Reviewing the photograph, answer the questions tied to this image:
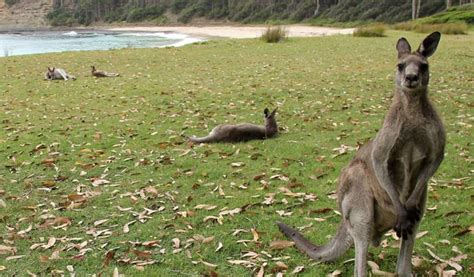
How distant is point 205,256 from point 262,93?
687 cm

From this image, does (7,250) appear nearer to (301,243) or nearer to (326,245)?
(301,243)

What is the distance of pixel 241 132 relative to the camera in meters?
7.21

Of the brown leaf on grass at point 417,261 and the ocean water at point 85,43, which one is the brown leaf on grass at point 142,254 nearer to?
the brown leaf on grass at point 417,261

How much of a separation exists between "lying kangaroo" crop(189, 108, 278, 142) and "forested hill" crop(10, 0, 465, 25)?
38177 mm

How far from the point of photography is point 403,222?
3006mm

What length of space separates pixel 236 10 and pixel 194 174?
203ft

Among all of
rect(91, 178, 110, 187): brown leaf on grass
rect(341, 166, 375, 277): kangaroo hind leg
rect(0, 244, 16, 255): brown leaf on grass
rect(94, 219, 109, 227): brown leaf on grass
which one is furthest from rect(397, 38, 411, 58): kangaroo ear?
rect(91, 178, 110, 187): brown leaf on grass

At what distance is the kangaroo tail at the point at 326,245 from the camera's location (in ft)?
11.3

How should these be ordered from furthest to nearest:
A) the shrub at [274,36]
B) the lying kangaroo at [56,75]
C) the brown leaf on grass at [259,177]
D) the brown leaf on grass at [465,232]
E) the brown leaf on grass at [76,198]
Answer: the shrub at [274,36], the lying kangaroo at [56,75], the brown leaf on grass at [259,177], the brown leaf on grass at [76,198], the brown leaf on grass at [465,232]

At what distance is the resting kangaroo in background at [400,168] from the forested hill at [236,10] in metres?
41.8

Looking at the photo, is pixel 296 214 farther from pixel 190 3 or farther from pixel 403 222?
pixel 190 3

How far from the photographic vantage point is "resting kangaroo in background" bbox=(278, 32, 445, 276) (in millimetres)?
2986

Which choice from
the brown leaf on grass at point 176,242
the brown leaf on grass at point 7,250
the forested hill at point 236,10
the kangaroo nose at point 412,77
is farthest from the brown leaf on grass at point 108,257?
the forested hill at point 236,10

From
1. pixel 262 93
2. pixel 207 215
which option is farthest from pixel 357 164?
pixel 262 93
